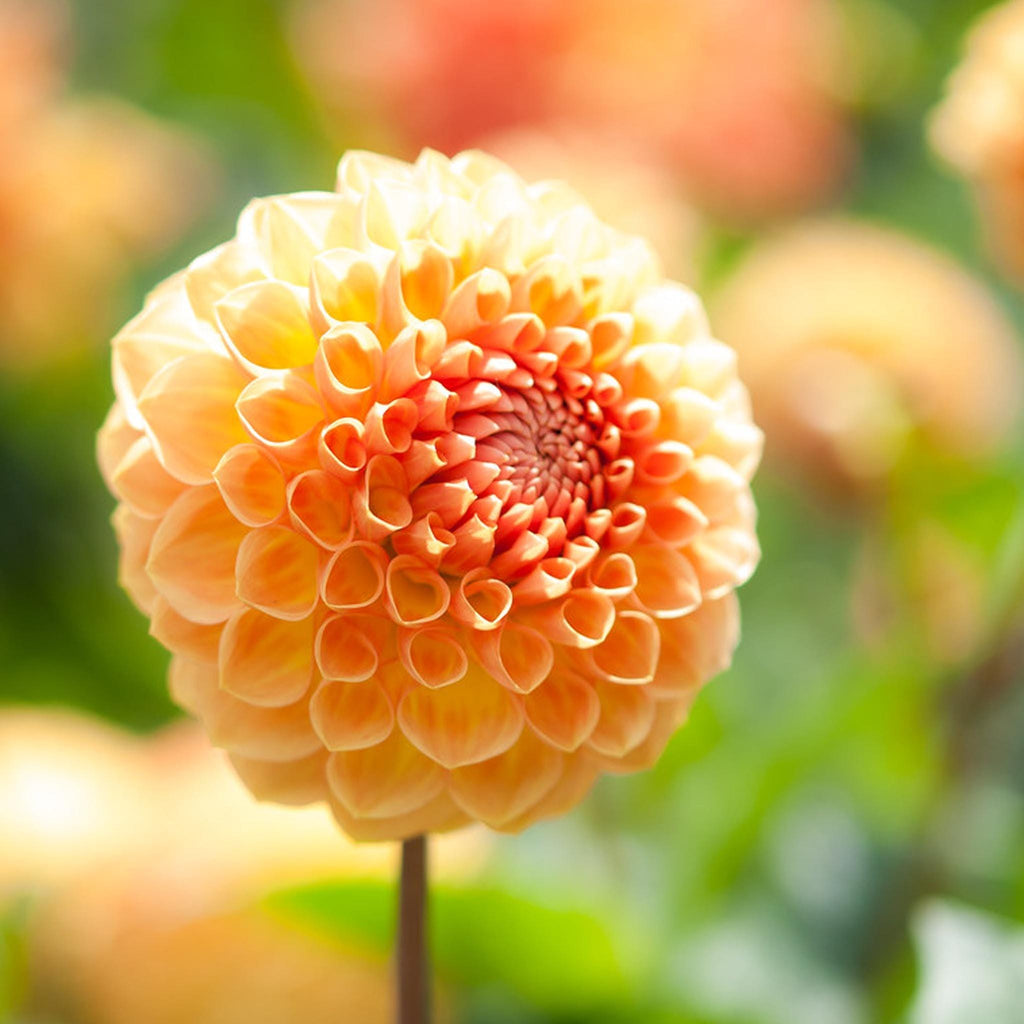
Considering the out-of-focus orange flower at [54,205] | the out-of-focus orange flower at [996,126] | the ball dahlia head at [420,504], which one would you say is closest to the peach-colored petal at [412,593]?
the ball dahlia head at [420,504]

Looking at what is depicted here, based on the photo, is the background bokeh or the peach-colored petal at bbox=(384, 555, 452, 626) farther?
the background bokeh

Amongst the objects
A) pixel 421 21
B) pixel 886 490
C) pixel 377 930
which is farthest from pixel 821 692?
pixel 421 21

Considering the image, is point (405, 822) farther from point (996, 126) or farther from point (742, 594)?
point (742, 594)

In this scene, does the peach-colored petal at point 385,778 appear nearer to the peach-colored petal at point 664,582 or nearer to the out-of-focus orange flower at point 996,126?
the peach-colored petal at point 664,582

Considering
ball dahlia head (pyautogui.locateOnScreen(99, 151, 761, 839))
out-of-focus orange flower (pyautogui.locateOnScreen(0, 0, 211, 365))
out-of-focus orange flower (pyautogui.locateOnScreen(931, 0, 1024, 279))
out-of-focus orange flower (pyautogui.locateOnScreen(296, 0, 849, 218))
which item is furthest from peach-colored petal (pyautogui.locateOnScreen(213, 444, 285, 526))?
out-of-focus orange flower (pyautogui.locateOnScreen(296, 0, 849, 218))

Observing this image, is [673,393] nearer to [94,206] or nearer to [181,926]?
[181,926]

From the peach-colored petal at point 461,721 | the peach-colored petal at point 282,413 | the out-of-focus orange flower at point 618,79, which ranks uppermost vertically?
the out-of-focus orange flower at point 618,79

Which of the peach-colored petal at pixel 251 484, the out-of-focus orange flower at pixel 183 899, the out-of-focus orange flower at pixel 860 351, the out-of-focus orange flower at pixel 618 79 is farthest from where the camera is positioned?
the out-of-focus orange flower at pixel 618 79

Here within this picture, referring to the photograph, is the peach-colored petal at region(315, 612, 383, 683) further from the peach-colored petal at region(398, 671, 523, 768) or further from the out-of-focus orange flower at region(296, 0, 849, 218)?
the out-of-focus orange flower at region(296, 0, 849, 218)
